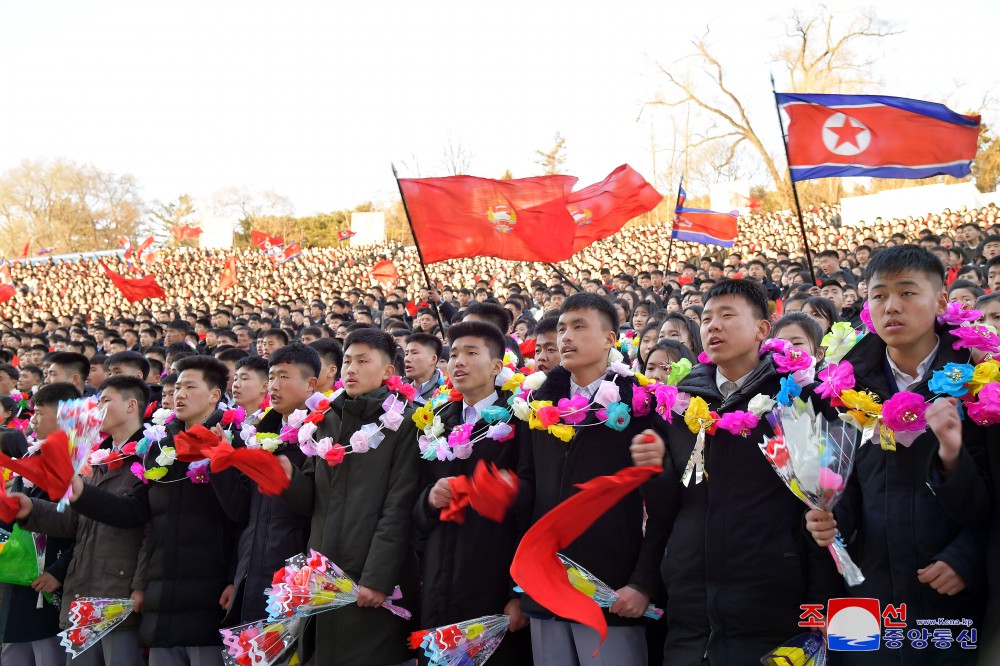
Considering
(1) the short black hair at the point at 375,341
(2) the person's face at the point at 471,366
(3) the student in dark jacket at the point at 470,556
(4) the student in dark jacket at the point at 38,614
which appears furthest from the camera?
(4) the student in dark jacket at the point at 38,614

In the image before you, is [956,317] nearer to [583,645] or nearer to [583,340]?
[583,340]

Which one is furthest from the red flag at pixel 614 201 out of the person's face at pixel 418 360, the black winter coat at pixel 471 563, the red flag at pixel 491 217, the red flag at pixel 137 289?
the red flag at pixel 137 289

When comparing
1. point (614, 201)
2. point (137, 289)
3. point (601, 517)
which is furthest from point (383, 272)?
point (601, 517)

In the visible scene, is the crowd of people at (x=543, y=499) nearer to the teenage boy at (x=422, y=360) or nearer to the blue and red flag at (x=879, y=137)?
the teenage boy at (x=422, y=360)

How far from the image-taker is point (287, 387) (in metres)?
4.80

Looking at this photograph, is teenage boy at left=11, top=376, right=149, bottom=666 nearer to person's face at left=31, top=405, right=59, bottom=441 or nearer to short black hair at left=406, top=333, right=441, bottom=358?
person's face at left=31, top=405, right=59, bottom=441

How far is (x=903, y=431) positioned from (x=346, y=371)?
2.64 meters

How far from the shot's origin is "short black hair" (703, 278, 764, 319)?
3551mm

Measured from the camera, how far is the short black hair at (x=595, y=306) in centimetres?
395

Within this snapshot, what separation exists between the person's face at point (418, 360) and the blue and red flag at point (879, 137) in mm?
3226

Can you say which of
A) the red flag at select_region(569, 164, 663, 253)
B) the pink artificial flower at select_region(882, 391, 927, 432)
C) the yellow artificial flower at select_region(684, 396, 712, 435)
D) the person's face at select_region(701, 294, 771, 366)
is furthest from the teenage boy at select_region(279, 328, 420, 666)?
the red flag at select_region(569, 164, 663, 253)

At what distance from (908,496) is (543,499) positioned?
4.78 ft

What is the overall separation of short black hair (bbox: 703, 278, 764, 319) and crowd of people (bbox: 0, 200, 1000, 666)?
0.01 meters

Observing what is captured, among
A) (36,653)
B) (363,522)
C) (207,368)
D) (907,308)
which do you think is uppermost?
(907,308)
